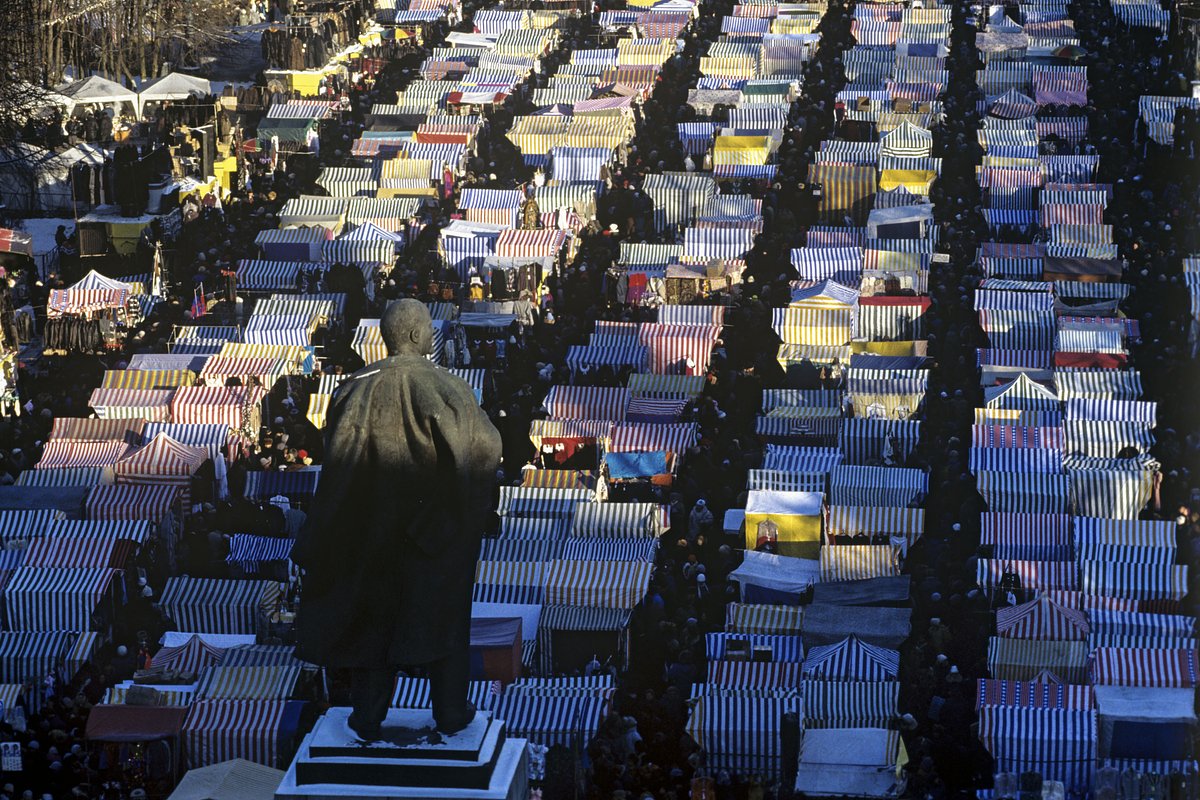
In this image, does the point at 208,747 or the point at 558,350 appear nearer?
the point at 208,747

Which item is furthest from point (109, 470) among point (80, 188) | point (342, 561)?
point (342, 561)

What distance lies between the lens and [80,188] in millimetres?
55375

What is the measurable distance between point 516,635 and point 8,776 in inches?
239

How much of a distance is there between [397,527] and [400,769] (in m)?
1.43

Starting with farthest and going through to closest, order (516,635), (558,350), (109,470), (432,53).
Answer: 1. (432,53)
2. (558,350)
3. (109,470)
4. (516,635)

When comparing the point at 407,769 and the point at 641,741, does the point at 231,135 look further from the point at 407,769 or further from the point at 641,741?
the point at 407,769

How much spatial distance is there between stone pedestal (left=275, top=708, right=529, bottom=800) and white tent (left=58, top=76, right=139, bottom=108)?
167 ft

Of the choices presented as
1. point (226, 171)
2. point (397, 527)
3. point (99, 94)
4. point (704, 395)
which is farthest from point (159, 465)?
point (99, 94)

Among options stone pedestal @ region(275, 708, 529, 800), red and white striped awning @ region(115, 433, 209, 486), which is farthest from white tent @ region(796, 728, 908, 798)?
red and white striped awning @ region(115, 433, 209, 486)

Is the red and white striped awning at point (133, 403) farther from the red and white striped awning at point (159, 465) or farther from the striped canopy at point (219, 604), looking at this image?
the striped canopy at point (219, 604)

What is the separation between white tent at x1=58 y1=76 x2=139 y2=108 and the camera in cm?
6394

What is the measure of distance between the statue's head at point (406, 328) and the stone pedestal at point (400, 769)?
228 cm

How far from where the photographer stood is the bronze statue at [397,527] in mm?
15133

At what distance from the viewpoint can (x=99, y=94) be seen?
210 feet
